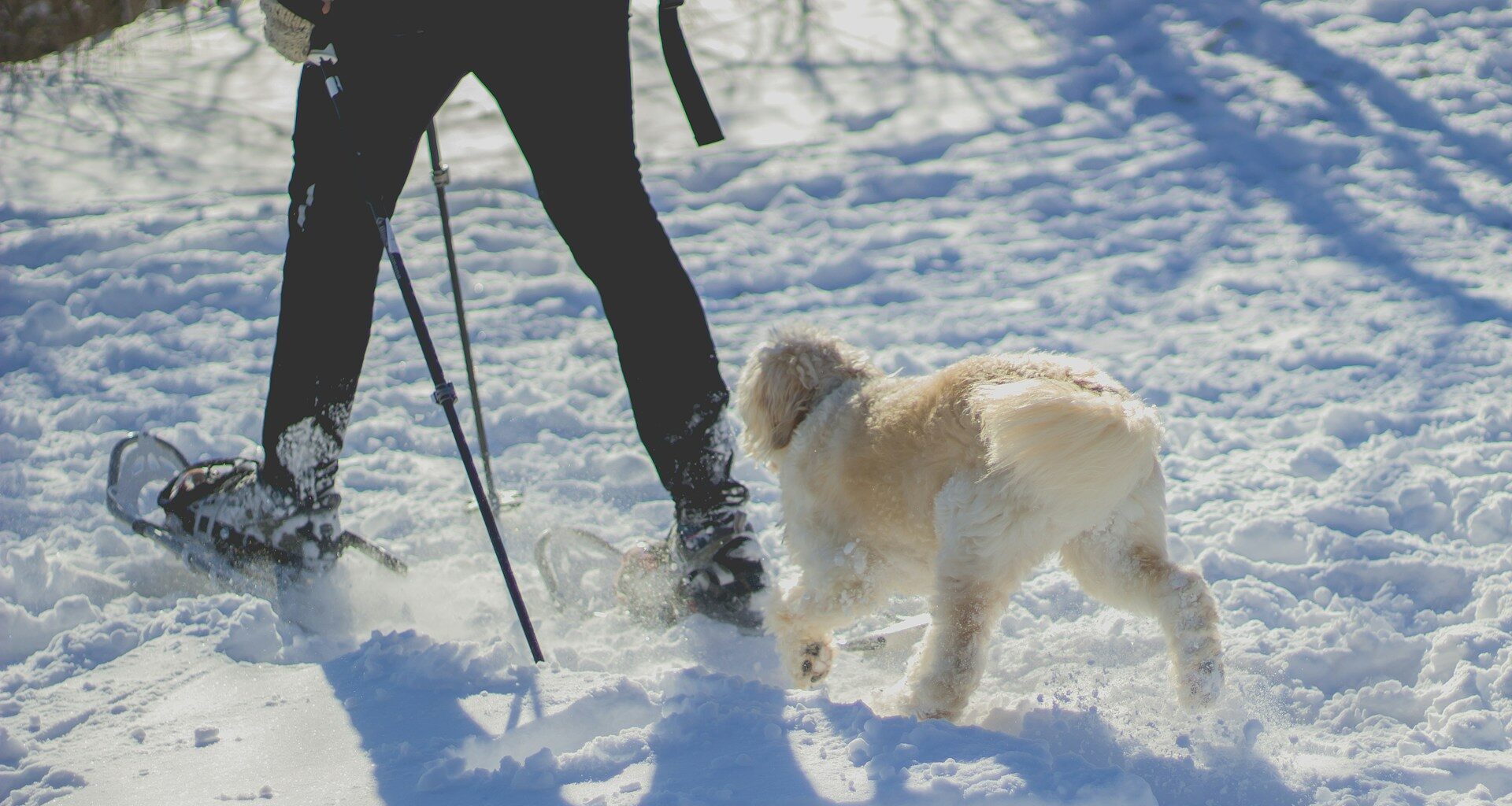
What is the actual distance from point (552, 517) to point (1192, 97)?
5.23 metres

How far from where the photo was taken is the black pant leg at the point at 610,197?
2666 millimetres

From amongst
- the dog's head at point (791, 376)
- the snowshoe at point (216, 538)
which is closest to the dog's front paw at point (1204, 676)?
the dog's head at point (791, 376)

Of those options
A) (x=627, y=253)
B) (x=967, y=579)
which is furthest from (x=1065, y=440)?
(x=627, y=253)

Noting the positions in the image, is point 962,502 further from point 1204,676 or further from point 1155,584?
point 1204,676

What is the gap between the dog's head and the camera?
3.06 m

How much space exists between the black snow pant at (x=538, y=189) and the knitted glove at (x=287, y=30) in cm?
14

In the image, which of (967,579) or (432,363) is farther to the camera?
(432,363)

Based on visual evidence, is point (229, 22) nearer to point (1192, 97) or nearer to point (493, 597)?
point (1192, 97)

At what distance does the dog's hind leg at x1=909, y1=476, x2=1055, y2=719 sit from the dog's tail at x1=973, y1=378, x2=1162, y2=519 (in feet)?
0.31

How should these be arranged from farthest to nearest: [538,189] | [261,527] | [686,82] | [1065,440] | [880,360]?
[880,360], [261,527], [686,82], [538,189], [1065,440]

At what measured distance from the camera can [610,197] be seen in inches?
108

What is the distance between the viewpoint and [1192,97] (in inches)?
284

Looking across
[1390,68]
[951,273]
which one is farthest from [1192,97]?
[951,273]

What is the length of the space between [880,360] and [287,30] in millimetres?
2579
